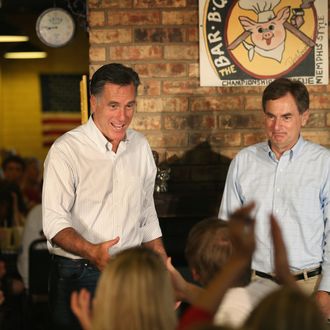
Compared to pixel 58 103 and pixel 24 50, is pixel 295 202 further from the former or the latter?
pixel 58 103

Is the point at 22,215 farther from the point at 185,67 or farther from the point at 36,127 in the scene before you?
the point at 36,127

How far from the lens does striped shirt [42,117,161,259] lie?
4.18 m

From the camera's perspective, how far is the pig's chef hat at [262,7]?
5551 millimetres

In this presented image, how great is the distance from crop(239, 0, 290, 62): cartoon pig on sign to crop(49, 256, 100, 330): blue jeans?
1964 mm

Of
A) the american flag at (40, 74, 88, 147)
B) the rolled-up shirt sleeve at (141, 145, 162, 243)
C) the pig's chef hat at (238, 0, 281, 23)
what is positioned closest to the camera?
the rolled-up shirt sleeve at (141, 145, 162, 243)

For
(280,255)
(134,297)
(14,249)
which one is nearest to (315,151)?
(280,255)

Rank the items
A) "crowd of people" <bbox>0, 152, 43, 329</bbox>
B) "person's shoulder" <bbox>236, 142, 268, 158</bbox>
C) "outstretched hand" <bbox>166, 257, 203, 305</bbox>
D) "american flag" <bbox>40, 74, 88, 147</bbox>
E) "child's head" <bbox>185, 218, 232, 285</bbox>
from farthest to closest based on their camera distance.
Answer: "american flag" <bbox>40, 74, 88, 147</bbox>
"crowd of people" <bbox>0, 152, 43, 329</bbox>
"person's shoulder" <bbox>236, 142, 268, 158</bbox>
"outstretched hand" <bbox>166, 257, 203, 305</bbox>
"child's head" <bbox>185, 218, 232, 285</bbox>

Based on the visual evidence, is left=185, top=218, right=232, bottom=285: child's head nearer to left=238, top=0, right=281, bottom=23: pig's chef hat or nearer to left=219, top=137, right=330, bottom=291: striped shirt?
left=219, top=137, right=330, bottom=291: striped shirt

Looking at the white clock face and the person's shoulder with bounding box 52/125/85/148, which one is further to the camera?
the white clock face

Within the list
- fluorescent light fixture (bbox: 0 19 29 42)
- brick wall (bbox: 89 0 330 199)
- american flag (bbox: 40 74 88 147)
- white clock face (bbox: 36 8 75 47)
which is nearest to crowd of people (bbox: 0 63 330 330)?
brick wall (bbox: 89 0 330 199)

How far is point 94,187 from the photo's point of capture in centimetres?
426

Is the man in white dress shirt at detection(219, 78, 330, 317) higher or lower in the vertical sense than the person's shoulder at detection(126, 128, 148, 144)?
lower

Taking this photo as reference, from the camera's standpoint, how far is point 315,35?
5.57m

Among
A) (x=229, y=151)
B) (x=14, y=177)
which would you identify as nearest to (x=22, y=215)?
(x=14, y=177)
